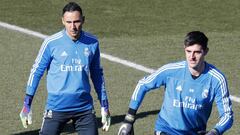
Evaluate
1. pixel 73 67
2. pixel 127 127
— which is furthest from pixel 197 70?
pixel 73 67

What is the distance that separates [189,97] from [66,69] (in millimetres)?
1899

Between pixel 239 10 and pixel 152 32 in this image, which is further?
pixel 239 10

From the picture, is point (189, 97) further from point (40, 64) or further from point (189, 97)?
point (40, 64)

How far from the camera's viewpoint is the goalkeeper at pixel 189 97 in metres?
8.94

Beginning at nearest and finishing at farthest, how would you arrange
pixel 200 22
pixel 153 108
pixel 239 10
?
pixel 153 108 → pixel 200 22 → pixel 239 10

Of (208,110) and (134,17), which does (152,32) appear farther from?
(208,110)

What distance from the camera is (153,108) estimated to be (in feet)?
47.2

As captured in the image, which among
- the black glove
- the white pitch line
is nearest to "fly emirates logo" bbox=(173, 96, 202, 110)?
the black glove

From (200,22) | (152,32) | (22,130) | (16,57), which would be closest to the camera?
(22,130)

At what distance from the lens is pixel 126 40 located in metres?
20.5

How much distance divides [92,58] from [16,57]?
8.33 metres

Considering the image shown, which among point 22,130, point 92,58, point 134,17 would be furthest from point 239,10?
point 92,58

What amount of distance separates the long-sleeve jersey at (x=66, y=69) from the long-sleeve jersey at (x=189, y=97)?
1.18 metres

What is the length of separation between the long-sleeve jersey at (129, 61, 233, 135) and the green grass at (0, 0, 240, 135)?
148 inches
